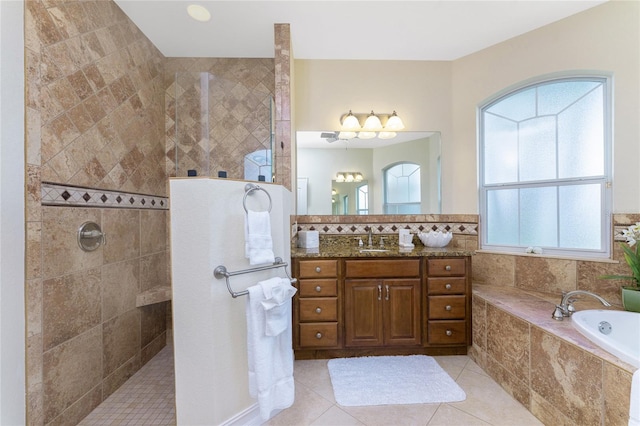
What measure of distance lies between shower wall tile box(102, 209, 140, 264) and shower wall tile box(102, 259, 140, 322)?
6cm

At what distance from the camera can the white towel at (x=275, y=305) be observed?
1.36 metres

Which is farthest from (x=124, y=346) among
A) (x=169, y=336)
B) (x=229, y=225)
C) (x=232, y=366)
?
(x=229, y=225)

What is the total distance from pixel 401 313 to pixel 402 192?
1289 millimetres

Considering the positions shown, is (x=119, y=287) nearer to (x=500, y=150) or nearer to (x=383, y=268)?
(x=383, y=268)

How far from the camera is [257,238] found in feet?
4.52

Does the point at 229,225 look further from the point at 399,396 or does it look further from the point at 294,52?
the point at 294,52

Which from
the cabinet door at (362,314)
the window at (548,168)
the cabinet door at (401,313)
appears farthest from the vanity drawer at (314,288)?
the window at (548,168)

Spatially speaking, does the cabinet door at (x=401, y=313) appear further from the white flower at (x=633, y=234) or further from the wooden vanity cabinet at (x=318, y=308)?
the white flower at (x=633, y=234)

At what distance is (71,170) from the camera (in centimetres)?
158

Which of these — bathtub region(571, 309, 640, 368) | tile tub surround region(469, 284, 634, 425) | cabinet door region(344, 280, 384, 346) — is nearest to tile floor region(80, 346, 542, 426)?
tile tub surround region(469, 284, 634, 425)

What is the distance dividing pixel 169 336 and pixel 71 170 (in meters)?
1.78

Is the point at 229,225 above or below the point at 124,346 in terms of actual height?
above

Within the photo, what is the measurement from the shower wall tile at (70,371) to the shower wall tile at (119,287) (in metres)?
0.16

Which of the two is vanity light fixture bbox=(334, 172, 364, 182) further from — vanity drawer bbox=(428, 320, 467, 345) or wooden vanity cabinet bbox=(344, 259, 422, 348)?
vanity drawer bbox=(428, 320, 467, 345)
